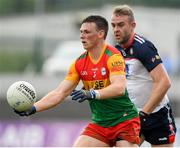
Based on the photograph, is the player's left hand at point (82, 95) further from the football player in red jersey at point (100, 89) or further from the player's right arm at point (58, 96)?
the player's right arm at point (58, 96)

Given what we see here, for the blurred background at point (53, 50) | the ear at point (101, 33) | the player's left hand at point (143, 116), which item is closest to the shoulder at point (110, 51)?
the ear at point (101, 33)

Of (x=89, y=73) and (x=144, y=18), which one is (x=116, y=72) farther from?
(x=144, y=18)

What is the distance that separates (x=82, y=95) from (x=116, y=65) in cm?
69

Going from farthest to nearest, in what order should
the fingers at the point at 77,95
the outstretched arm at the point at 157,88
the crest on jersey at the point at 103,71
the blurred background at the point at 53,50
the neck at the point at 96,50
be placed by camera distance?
the blurred background at the point at 53,50, the outstretched arm at the point at 157,88, the neck at the point at 96,50, the crest on jersey at the point at 103,71, the fingers at the point at 77,95

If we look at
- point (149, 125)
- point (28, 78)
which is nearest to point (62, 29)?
point (28, 78)

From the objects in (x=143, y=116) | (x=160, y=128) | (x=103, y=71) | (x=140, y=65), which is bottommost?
(x=160, y=128)

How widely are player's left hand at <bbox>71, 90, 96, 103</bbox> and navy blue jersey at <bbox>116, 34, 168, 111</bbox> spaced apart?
54.0 inches

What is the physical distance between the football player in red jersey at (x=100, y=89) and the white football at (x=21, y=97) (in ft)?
0.33

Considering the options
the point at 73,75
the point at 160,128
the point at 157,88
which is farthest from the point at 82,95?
the point at 160,128

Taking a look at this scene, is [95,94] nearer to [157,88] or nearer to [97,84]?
[97,84]

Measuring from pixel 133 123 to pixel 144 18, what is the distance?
75.7ft

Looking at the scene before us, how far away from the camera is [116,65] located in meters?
9.95

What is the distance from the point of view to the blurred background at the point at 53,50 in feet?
60.7

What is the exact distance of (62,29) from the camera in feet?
135
